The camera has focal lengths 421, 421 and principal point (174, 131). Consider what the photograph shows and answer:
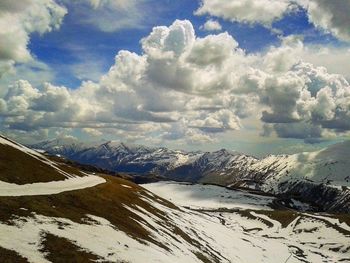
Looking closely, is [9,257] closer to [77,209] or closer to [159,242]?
[77,209]

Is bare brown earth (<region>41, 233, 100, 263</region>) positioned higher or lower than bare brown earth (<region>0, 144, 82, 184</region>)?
lower

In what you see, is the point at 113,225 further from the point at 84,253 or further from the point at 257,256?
the point at 257,256

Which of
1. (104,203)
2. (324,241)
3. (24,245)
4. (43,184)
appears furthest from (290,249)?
(24,245)

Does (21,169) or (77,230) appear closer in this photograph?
(77,230)

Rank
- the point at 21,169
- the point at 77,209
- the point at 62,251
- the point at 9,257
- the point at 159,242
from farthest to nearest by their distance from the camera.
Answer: the point at 21,169 < the point at 159,242 < the point at 77,209 < the point at 62,251 < the point at 9,257

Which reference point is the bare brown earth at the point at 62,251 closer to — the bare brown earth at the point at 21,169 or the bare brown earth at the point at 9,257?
the bare brown earth at the point at 9,257

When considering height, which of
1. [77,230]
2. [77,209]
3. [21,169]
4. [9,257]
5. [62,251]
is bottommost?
[62,251]

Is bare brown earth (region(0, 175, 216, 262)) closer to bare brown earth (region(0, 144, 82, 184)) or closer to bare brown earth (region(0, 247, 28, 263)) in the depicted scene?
bare brown earth (region(0, 247, 28, 263))

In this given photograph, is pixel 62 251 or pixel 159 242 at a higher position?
pixel 62 251

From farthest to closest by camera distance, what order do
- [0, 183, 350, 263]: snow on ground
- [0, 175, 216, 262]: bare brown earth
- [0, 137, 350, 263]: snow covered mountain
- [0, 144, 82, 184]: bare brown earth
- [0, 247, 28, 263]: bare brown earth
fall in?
[0, 144, 82, 184]: bare brown earth → [0, 175, 216, 262]: bare brown earth → [0, 183, 350, 263]: snow on ground → [0, 137, 350, 263]: snow covered mountain → [0, 247, 28, 263]: bare brown earth

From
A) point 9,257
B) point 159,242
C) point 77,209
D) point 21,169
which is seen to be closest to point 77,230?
point 77,209

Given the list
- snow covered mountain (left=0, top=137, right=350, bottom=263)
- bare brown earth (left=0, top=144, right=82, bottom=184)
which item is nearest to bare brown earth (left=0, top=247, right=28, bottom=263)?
snow covered mountain (left=0, top=137, right=350, bottom=263)
